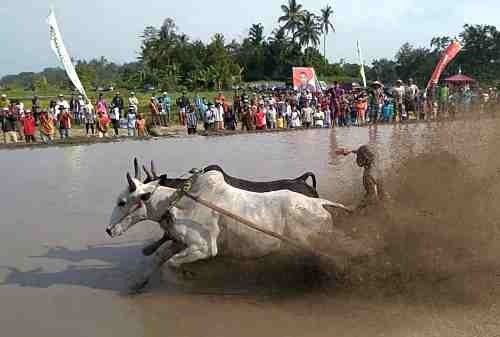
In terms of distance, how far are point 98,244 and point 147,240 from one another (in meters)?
0.67

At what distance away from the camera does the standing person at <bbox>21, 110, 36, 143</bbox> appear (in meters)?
20.4

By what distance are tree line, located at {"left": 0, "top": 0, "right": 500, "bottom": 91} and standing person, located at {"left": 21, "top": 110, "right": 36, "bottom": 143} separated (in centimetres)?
2822

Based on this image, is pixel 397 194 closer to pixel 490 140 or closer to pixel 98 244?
pixel 490 140

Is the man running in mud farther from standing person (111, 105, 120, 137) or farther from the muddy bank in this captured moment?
standing person (111, 105, 120, 137)

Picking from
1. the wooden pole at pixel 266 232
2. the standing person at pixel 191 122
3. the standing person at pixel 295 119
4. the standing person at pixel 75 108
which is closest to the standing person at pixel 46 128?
the standing person at pixel 75 108

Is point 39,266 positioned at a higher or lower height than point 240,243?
lower

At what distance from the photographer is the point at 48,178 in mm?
12859

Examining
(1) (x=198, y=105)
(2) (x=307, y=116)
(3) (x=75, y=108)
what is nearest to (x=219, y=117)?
(1) (x=198, y=105)

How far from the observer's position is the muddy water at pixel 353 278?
498 cm

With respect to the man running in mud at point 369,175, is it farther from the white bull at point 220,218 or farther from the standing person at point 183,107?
the standing person at point 183,107

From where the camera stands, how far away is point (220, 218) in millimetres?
5562

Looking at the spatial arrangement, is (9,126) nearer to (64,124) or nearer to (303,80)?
(64,124)

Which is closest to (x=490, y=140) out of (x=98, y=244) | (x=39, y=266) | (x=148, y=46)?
(x=98, y=244)

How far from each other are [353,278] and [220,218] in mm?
1430
